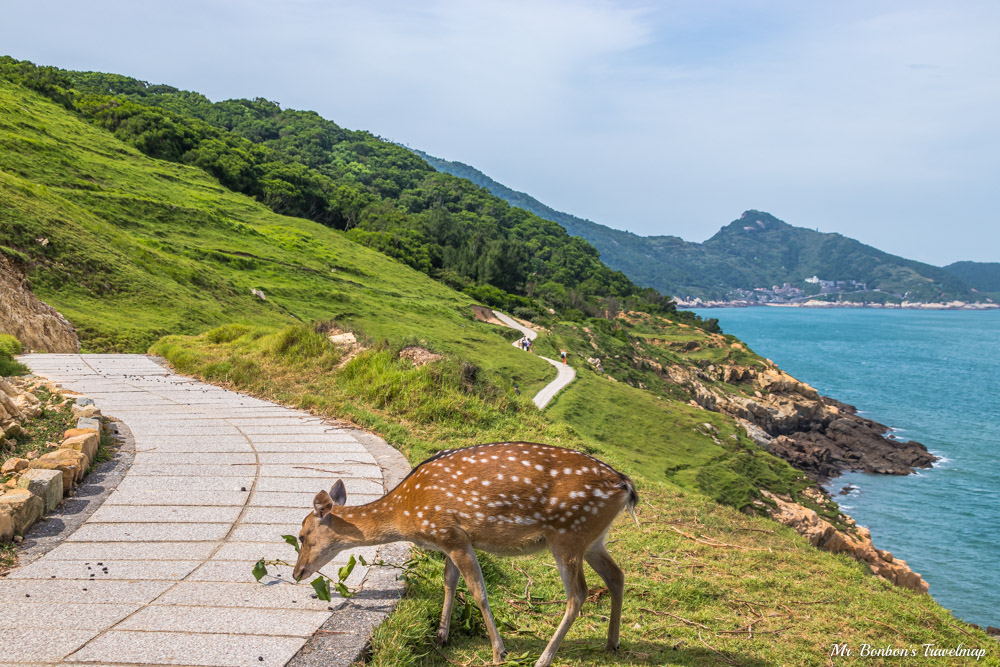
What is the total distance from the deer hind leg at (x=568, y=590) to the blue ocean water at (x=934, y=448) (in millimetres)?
26269

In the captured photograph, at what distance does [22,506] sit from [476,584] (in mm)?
4727

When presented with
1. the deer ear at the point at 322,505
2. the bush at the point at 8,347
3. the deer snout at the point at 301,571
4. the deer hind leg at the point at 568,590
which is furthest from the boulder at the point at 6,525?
the bush at the point at 8,347

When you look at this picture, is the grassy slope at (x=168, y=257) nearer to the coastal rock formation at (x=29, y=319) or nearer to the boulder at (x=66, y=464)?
the coastal rock formation at (x=29, y=319)

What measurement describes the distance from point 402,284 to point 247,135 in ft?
307

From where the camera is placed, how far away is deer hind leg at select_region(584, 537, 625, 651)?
5270mm

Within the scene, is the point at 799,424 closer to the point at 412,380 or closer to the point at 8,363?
the point at 412,380

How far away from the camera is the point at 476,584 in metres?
4.96

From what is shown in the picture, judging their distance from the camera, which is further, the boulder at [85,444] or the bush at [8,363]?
the bush at [8,363]

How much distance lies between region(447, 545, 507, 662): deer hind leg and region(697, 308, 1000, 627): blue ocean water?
2642 cm

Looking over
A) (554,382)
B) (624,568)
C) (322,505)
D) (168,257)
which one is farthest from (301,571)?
(168,257)

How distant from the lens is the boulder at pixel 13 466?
7.28m

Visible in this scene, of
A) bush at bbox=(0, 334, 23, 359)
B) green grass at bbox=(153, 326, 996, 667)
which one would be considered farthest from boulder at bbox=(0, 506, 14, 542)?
bush at bbox=(0, 334, 23, 359)

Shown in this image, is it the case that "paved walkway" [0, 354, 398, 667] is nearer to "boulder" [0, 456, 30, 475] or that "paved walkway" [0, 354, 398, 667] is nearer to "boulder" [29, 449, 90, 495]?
"boulder" [29, 449, 90, 495]

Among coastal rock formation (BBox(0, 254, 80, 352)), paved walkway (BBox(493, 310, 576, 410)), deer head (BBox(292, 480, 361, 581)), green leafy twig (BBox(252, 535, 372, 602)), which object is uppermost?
deer head (BBox(292, 480, 361, 581))
